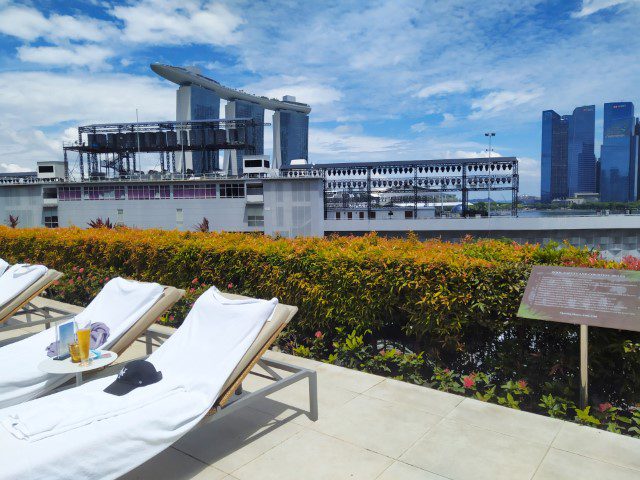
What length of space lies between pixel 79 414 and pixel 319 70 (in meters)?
40.4

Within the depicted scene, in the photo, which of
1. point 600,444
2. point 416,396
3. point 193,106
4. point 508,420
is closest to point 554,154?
point 193,106

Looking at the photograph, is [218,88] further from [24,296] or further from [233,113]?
[24,296]

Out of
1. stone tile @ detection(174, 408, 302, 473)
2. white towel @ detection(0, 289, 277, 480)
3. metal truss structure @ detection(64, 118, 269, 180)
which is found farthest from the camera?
metal truss structure @ detection(64, 118, 269, 180)

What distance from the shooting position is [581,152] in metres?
142

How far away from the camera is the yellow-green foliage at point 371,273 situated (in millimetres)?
4016

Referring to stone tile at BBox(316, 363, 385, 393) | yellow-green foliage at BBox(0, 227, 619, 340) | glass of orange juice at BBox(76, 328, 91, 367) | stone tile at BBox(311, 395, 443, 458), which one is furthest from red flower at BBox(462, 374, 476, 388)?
glass of orange juice at BBox(76, 328, 91, 367)

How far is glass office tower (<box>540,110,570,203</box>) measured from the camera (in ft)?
447

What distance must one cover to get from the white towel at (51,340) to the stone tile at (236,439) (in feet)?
3.88

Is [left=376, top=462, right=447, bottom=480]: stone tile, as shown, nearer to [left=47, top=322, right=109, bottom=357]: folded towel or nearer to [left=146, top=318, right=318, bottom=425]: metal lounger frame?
[left=146, top=318, right=318, bottom=425]: metal lounger frame

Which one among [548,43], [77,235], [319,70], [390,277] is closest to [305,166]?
[319,70]

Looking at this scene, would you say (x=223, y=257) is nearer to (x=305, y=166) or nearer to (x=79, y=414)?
(x=79, y=414)

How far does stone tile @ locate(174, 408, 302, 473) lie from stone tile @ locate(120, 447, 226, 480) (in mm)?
60

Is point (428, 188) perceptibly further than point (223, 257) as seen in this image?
Yes

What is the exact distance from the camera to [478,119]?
67.1 m
